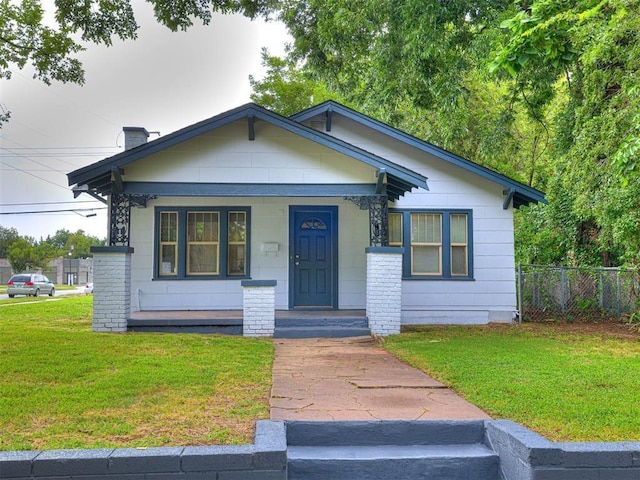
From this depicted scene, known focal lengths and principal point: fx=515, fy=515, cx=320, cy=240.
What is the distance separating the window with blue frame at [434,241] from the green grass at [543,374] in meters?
1.64

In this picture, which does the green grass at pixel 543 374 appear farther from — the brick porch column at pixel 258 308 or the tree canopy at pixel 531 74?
the tree canopy at pixel 531 74

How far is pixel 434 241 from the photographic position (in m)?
11.8

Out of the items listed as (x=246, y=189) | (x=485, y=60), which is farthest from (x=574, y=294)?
(x=246, y=189)

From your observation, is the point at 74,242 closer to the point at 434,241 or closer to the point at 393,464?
the point at 434,241

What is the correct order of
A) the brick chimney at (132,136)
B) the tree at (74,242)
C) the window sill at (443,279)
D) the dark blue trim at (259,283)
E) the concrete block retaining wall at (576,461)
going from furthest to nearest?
the tree at (74,242), the brick chimney at (132,136), the window sill at (443,279), the dark blue trim at (259,283), the concrete block retaining wall at (576,461)

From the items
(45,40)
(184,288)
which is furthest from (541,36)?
(45,40)

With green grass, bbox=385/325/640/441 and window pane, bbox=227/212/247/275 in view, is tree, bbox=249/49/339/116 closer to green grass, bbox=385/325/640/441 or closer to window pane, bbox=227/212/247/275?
window pane, bbox=227/212/247/275

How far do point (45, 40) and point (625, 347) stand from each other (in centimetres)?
1247

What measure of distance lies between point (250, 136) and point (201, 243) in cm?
291

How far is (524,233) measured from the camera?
1798 cm

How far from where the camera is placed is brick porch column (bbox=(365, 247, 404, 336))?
9.71 m

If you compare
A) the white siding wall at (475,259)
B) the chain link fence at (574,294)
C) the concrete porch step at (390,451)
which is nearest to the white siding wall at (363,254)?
the white siding wall at (475,259)

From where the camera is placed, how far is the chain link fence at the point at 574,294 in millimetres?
12461

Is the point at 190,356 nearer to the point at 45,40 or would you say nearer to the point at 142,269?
the point at 142,269
